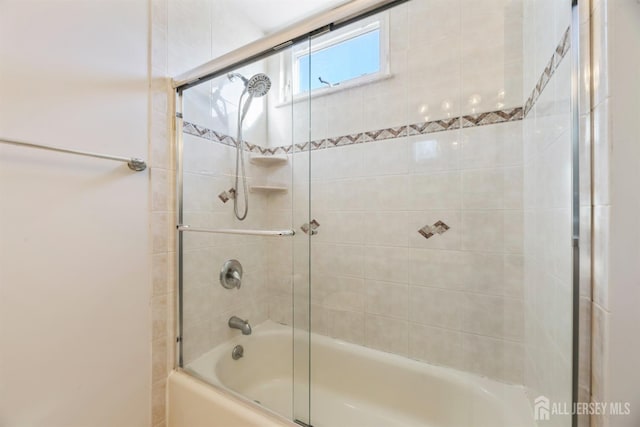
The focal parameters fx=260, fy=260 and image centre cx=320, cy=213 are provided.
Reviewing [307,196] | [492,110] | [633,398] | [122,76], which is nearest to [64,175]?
[122,76]

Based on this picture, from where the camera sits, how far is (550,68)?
798 mm

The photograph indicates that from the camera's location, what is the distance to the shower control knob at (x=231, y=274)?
4.61ft

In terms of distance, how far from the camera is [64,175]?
90cm

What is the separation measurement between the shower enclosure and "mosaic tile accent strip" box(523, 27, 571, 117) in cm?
2

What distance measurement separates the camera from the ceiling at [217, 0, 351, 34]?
63.0 inches

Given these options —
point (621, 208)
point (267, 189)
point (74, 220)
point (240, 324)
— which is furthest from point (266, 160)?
point (621, 208)

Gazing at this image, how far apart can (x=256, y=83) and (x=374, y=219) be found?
0.95 m

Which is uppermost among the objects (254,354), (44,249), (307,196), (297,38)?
(297,38)

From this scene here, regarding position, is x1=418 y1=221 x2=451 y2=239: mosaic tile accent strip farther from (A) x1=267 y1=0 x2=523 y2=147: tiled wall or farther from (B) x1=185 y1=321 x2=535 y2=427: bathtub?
(B) x1=185 y1=321 x2=535 y2=427: bathtub

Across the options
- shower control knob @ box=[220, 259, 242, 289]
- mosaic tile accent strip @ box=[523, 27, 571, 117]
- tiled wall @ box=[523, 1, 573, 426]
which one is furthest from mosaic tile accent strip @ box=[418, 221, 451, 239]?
shower control knob @ box=[220, 259, 242, 289]

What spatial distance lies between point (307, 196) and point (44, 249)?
0.98m

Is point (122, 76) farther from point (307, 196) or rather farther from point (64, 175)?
point (307, 196)

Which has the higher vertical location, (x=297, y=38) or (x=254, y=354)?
(x=297, y=38)

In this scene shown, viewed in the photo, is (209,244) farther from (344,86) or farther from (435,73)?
(435,73)
